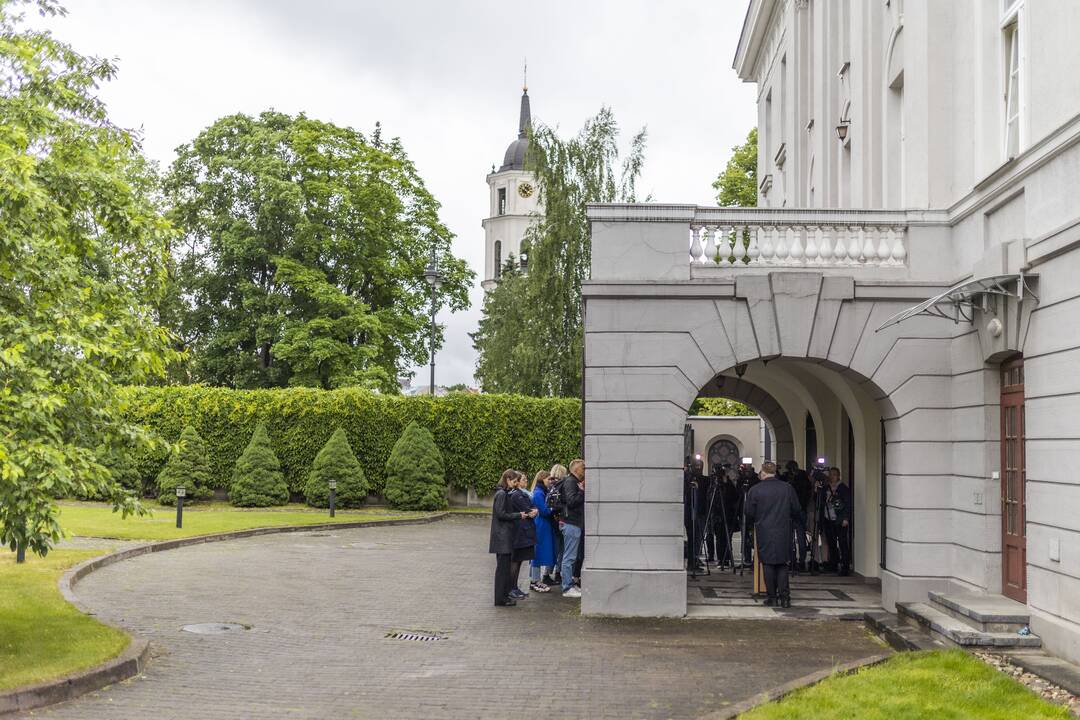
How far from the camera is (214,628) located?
12.4m

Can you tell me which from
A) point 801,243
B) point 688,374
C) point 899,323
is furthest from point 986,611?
point 801,243

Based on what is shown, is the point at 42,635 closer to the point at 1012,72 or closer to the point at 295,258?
the point at 1012,72

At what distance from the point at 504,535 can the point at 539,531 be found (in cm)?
183

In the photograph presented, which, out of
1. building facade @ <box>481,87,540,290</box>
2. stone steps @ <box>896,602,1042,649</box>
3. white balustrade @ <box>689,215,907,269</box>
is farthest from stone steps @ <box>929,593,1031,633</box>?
building facade @ <box>481,87,540,290</box>

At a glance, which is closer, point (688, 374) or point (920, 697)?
point (920, 697)

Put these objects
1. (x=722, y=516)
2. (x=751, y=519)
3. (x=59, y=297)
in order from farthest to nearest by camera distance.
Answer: (x=722, y=516)
(x=751, y=519)
(x=59, y=297)

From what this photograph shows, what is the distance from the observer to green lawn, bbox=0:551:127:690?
9.28m

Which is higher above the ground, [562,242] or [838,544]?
[562,242]

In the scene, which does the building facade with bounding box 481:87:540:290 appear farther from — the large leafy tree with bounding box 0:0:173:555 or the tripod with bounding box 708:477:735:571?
the large leafy tree with bounding box 0:0:173:555

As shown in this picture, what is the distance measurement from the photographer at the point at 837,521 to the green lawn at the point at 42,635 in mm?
10550

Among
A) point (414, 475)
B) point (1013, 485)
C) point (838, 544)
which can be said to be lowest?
point (838, 544)

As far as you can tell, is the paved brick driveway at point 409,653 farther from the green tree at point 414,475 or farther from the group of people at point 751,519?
the green tree at point 414,475

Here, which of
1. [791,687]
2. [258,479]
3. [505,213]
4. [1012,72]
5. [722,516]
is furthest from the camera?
[505,213]

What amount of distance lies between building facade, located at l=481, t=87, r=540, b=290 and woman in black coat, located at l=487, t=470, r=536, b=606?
77.9 meters
